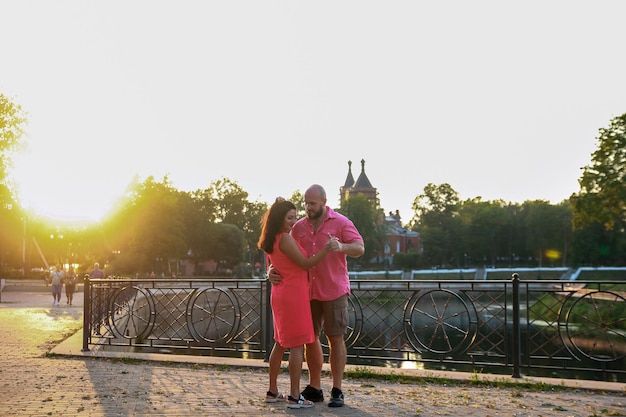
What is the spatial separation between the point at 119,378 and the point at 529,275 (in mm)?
61426

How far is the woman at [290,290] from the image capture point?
5.22 m

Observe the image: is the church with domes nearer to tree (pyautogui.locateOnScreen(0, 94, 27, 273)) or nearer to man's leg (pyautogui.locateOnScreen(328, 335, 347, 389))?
tree (pyautogui.locateOnScreen(0, 94, 27, 273))

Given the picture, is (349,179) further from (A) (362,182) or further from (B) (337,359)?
(B) (337,359)

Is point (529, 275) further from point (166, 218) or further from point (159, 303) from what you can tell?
point (159, 303)

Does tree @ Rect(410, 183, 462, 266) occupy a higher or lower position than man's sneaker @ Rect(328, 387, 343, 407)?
higher

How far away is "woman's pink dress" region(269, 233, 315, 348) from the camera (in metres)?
5.23

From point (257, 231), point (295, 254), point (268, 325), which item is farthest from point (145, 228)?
point (295, 254)

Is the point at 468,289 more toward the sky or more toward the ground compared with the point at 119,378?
more toward the sky

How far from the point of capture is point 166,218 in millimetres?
49219

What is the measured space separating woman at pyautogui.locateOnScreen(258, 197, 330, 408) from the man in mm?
120

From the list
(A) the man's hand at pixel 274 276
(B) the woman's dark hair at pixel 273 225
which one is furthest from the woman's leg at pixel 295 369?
(B) the woman's dark hair at pixel 273 225

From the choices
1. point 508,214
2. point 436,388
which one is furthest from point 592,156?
point 508,214

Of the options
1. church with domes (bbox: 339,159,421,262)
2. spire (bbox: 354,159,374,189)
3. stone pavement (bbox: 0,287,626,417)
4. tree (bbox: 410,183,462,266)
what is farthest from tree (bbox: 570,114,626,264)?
spire (bbox: 354,159,374,189)

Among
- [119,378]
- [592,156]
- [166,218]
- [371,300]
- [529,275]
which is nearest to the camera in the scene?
[119,378]
